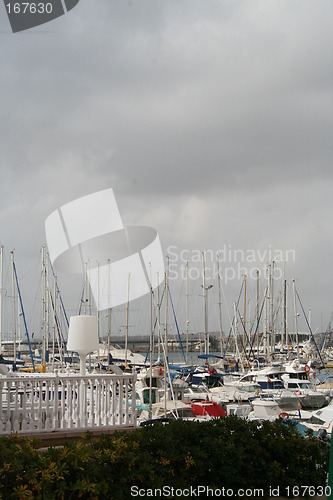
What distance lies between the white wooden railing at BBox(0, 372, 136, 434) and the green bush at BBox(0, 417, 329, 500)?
264 cm

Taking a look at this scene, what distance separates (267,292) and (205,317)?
1349 cm

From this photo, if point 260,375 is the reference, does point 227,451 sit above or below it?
above

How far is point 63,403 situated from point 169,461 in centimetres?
393

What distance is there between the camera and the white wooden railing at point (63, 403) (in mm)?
10148

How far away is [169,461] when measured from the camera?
7.15 meters

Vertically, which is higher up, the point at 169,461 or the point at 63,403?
the point at 63,403

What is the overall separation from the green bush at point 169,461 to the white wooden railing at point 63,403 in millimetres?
2641

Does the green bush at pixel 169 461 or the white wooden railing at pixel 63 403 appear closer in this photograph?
the green bush at pixel 169 461

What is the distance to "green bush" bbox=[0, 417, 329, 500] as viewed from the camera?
611 centimetres

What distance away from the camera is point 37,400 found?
10.9 m

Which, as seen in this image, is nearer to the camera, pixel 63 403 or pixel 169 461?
pixel 169 461

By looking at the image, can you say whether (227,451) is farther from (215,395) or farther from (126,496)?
(215,395)

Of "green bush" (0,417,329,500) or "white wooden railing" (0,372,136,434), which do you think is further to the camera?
"white wooden railing" (0,372,136,434)

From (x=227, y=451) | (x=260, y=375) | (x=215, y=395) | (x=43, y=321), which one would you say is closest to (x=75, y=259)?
(x=43, y=321)
